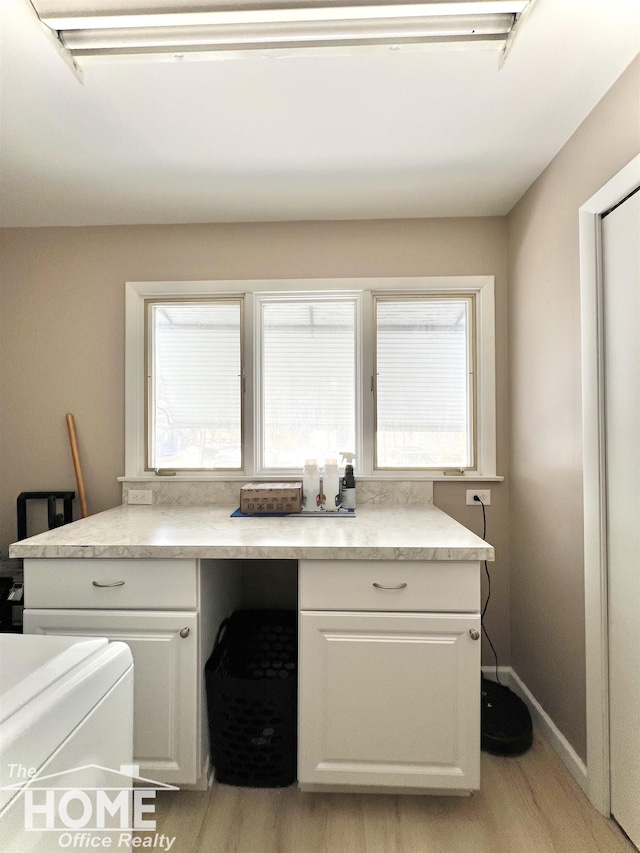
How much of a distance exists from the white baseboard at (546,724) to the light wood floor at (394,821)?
46mm

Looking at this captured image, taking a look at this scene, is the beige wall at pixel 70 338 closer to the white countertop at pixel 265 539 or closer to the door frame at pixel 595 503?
the white countertop at pixel 265 539

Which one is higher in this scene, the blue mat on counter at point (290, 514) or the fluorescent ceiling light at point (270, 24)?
the fluorescent ceiling light at point (270, 24)

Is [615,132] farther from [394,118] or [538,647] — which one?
[538,647]

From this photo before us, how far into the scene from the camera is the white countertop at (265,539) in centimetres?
139

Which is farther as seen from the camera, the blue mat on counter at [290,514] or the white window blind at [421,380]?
the white window blind at [421,380]

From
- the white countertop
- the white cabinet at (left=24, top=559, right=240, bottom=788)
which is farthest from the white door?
the white cabinet at (left=24, top=559, right=240, bottom=788)

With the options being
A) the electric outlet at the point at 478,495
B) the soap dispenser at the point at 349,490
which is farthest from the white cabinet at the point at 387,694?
the electric outlet at the point at 478,495

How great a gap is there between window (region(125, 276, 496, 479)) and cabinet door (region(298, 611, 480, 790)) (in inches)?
35.4

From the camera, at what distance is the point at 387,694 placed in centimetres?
139

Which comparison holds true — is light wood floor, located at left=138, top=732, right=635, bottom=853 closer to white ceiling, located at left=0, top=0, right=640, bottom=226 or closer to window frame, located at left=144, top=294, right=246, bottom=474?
window frame, located at left=144, top=294, right=246, bottom=474

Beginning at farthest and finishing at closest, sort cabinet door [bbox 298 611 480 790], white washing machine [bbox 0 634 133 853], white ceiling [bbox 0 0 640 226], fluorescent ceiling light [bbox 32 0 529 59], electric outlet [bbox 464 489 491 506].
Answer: electric outlet [bbox 464 489 491 506], cabinet door [bbox 298 611 480 790], white ceiling [bbox 0 0 640 226], fluorescent ceiling light [bbox 32 0 529 59], white washing machine [bbox 0 634 133 853]

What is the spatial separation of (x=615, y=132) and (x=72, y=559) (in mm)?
2246

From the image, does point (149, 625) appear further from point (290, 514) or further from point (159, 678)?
point (290, 514)

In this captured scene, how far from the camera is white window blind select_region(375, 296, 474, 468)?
2.22 metres
